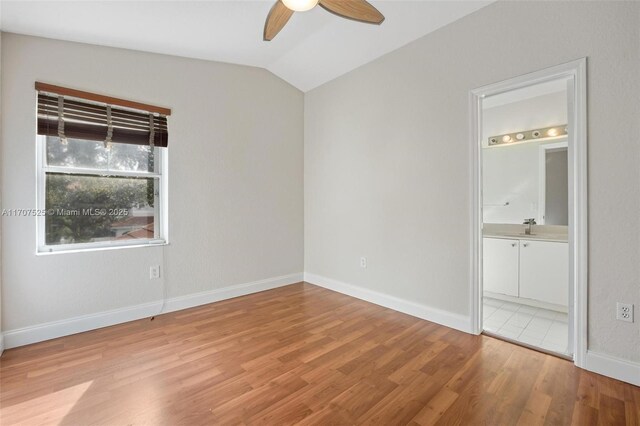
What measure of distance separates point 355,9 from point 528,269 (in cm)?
334

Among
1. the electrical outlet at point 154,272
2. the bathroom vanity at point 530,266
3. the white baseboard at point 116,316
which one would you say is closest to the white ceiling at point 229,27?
the electrical outlet at point 154,272

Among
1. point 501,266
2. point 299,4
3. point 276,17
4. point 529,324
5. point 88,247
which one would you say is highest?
point 276,17

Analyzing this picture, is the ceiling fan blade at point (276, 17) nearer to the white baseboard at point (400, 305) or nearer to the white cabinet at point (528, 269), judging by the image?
the white baseboard at point (400, 305)

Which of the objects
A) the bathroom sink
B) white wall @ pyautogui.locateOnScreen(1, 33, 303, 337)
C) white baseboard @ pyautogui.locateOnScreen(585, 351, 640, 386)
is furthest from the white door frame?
white wall @ pyautogui.locateOnScreen(1, 33, 303, 337)

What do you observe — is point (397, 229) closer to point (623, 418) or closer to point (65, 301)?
point (623, 418)

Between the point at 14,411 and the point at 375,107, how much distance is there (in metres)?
3.80

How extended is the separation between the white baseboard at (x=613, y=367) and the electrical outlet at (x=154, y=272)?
12.4 ft

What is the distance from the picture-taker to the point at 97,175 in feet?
Answer: 9.20

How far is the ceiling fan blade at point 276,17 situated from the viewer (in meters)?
1.81

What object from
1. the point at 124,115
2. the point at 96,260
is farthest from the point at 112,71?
the point at 96,260

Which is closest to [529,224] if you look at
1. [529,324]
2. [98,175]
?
[529,324]

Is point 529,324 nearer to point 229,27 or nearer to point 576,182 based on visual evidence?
point 576,182

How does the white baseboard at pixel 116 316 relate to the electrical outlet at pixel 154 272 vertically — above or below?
below

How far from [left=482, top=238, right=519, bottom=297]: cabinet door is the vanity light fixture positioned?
1353mm
